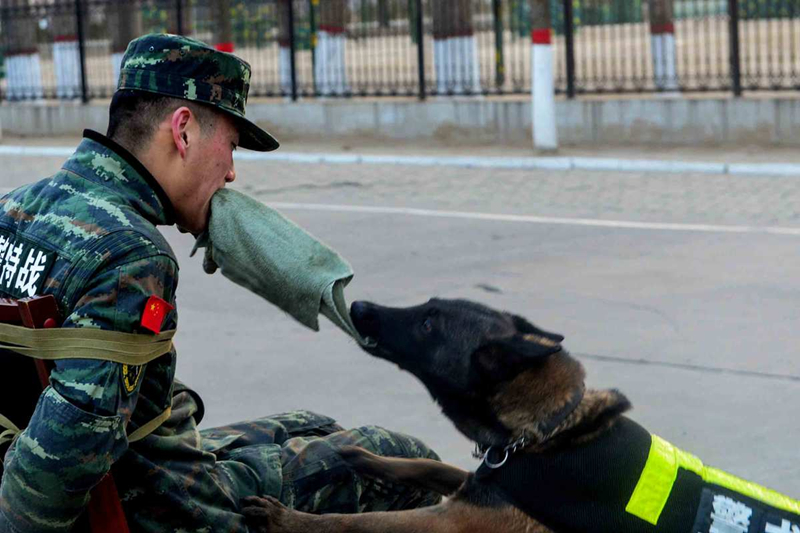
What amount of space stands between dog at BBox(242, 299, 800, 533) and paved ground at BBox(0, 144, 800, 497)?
1.63 meters

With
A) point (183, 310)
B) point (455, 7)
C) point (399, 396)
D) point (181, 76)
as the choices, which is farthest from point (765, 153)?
point (181, 76)

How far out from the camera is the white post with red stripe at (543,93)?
15031 mm

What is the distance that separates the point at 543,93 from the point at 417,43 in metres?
2.97

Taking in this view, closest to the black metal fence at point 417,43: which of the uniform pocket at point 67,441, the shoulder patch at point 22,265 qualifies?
the shoulder patch at point 22,265

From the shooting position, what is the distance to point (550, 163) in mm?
13898

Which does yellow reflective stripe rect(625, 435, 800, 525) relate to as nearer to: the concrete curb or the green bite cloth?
the green bite cloth

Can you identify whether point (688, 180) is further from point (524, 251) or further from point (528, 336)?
point (528, 336)

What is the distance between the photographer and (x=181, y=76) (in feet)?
8.09

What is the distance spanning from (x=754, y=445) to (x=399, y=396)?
1643 millimetres

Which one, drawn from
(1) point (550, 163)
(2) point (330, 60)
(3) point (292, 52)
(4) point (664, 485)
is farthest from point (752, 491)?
(2) point (330, 60)

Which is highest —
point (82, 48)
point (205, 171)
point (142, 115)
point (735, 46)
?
point (82, 48)

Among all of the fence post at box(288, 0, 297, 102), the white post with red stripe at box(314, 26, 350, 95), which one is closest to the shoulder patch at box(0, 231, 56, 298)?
the fence post at box(288, 0, 297, 102)

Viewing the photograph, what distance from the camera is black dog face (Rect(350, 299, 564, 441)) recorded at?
10.7 ft

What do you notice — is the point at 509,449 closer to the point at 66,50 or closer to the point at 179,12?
the point at 179,12
